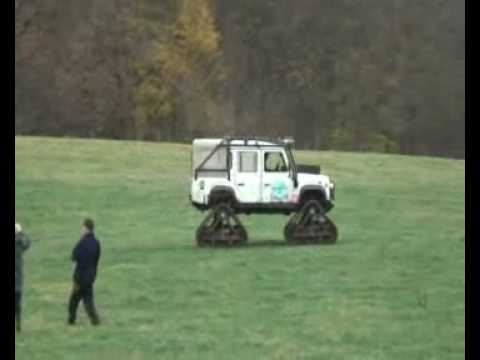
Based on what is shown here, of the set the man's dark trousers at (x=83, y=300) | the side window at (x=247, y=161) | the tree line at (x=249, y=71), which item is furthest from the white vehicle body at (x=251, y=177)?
the tree line at (x=249, y=71)

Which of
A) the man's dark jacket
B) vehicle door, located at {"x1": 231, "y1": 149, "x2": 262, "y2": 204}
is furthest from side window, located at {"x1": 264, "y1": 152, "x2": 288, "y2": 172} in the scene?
the man's dark jacket

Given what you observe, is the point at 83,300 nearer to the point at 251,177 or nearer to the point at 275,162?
the point at 251,177

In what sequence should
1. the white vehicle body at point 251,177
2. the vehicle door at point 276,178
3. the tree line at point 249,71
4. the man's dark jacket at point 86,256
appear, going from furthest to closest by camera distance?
the tree line at point 249,71
the vehicle door at point 276,178
the white vehicle body at point 251,177
the man's dark jacket at point 86,256

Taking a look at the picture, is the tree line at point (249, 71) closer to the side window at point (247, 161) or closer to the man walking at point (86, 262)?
the side window at point (247, 161)

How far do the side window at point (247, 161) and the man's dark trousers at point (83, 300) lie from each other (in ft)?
32.0

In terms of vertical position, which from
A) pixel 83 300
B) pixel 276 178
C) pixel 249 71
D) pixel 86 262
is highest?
pixel 249 71

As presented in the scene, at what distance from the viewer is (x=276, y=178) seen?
29.0m

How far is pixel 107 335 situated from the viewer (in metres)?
18.5

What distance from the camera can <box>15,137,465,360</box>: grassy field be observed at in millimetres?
18047

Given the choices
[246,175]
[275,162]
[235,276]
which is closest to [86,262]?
[235,276]

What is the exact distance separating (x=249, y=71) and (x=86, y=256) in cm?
6449

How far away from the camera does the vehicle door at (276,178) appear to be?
28984 mm

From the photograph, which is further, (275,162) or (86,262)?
(275,162)

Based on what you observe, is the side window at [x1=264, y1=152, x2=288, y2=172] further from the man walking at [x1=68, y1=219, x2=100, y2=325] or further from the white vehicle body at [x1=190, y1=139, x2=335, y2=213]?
the man walking at [x1=68, y1=219, x2=100, y2=325]
